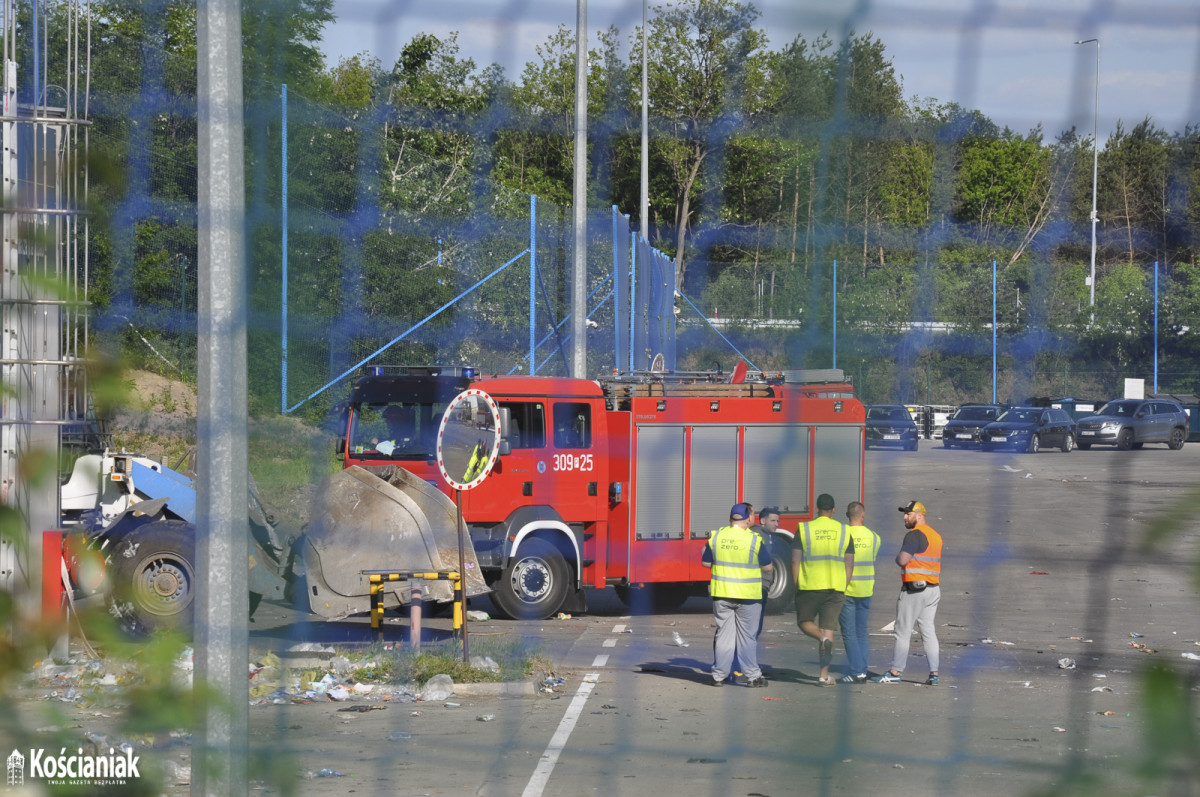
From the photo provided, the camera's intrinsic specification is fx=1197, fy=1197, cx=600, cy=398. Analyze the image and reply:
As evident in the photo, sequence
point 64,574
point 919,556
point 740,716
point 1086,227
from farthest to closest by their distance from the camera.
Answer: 1. point 919,556
2. point 740,716
3. point 1086,227
4. point 64,574

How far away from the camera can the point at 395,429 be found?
34.5 feet

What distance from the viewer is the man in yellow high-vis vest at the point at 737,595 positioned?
790 centimetres

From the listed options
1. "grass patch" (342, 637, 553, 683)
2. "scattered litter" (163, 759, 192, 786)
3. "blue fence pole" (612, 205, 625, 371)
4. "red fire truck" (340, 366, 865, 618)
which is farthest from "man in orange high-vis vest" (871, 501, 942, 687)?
"scattered litter" (163, 759, 192, 786)

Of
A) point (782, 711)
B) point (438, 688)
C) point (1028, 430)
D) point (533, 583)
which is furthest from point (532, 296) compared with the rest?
point (1028, 430)

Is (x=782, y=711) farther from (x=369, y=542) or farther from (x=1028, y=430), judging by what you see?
(x=369, y=542)

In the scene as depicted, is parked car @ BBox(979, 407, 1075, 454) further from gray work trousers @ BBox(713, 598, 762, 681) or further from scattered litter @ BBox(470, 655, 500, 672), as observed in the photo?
scattered litter @ BBox(470, 655, 500, 672)

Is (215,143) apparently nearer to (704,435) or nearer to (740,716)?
(740,716)

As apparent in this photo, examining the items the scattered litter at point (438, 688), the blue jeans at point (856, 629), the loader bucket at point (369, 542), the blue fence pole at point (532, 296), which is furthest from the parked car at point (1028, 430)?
the blue fence pole at point (532, 296)

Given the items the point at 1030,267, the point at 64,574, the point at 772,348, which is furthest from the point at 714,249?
the point at 64,574

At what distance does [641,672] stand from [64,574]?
7.31 m

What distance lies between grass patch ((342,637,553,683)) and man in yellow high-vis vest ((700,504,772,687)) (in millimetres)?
1179

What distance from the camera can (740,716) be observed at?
6.96m

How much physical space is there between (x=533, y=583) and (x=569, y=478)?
96 cm

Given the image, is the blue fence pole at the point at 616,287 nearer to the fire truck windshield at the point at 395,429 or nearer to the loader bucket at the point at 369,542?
the fire truck windshield at the point at 395,429
